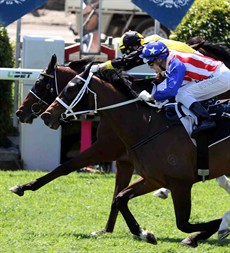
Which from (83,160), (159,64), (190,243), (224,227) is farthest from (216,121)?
(83,160)

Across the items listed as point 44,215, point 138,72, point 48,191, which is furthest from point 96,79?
point 138,72

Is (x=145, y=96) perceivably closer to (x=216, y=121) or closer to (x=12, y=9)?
(x=216, y=121)

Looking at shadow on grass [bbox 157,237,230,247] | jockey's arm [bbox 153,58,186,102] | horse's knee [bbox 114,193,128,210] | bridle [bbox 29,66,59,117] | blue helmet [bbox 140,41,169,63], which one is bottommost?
shadow on grass [bbox 157,237,230,247]

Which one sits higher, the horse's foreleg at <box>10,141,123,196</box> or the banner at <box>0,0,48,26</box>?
the banner at <box>0,0,48,26</box>

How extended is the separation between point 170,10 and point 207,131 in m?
5.27

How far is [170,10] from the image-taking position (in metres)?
12.8

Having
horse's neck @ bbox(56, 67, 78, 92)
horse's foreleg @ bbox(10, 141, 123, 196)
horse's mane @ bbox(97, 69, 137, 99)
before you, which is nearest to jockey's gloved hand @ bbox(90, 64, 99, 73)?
horse's mane @ bbox(97, 69, 137, 99)

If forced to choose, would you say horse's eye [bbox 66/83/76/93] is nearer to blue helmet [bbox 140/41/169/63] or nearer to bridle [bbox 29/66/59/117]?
blue helmet [bbox 140/41/169/63]

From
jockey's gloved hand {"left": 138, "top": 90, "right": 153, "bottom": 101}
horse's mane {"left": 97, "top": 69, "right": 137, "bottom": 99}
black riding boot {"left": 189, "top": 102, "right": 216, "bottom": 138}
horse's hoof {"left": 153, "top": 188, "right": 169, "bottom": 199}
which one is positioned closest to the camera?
black riding boot {"left": 189, "top": 102, "right": 216, "bottom": 138}

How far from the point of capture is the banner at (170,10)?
12.8 m

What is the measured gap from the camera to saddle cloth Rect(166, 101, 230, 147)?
7.85 meters

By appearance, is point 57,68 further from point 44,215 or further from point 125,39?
point 44,215

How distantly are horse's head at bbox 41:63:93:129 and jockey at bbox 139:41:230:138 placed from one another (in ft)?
1.73

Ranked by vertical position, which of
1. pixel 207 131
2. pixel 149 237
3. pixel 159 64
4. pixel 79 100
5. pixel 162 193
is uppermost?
pixel 159 64
